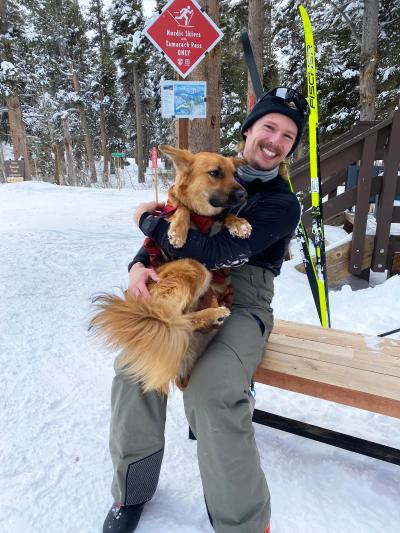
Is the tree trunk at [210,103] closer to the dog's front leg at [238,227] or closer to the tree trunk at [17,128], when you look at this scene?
the dog's front leg at [238,227]

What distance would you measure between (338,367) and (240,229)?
783 mm

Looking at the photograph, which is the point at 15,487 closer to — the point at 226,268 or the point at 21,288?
the point at 226,268

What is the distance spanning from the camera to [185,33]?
3854 millimetres

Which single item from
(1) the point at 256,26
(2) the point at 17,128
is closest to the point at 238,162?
(1) the point at 256,26

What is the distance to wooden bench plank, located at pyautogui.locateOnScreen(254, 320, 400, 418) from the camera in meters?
1.57

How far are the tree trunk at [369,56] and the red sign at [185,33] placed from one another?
6657 mm

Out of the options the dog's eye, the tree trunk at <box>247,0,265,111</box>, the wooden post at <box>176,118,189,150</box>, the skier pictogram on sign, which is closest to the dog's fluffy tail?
the dog's eye

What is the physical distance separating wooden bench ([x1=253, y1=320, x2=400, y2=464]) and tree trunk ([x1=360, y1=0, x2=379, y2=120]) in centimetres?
879

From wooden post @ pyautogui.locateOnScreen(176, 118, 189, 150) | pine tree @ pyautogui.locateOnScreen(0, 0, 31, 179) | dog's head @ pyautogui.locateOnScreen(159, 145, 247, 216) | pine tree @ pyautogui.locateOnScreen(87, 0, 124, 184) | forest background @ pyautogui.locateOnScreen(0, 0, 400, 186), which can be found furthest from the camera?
pine tree @ pyautogui.locateOnScreen(87, 0, 124, 184)

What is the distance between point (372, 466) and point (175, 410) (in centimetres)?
117

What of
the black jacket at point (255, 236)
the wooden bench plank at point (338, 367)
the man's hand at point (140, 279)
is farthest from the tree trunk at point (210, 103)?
the wooden bench plank at point (338, 367)

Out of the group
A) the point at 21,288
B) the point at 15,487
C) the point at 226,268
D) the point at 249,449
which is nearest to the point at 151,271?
the point at 226,268

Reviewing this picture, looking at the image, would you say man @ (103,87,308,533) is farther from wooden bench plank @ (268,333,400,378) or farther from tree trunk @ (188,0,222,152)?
tree trunk @ (188,0,222,152)

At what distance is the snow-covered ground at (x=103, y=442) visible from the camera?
1.68 meters
